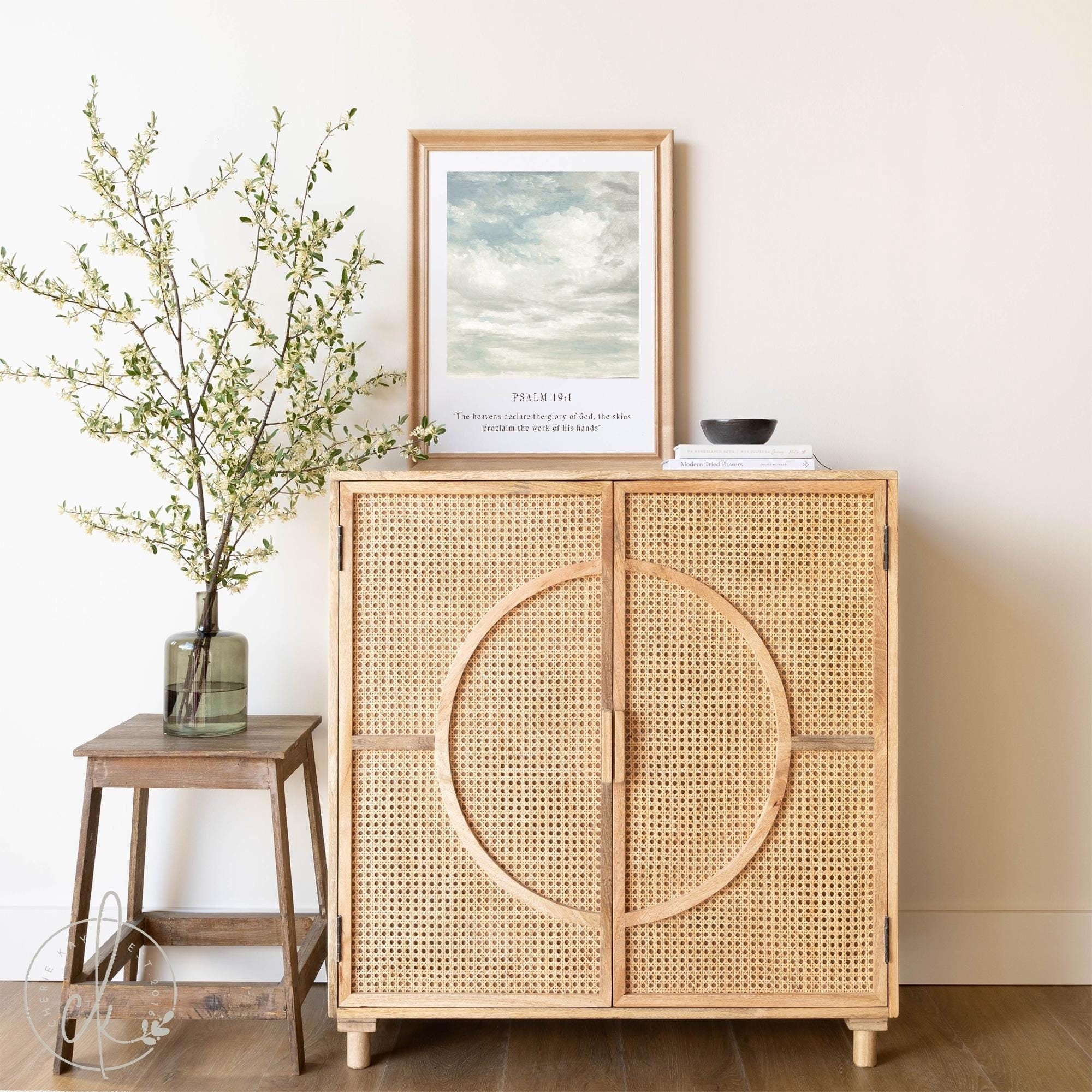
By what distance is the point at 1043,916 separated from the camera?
88.7 inches

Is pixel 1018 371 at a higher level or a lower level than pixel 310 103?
lower

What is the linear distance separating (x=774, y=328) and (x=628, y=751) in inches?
41.0

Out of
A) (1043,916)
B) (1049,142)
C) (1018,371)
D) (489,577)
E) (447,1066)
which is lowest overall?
(447,1066)

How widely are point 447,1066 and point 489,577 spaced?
948mm

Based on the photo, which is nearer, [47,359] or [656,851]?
[656,851]

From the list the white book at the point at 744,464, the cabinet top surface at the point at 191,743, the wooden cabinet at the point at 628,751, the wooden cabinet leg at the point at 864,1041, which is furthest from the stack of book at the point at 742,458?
the wooden cabinet leg at the point at 864,1041

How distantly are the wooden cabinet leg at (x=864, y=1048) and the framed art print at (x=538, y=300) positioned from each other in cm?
124

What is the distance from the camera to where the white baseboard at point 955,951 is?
2240 millimetres

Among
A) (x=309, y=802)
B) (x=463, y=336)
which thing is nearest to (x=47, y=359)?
(x=463, y=336)

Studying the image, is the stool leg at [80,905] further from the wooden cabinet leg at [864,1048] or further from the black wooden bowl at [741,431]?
the wooden cabinet leg at [864,1048]

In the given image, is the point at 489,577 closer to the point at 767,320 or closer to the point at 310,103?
the point at 767,320

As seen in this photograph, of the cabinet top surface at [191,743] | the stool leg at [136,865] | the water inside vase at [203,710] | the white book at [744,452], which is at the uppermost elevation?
the white book at [744,452]

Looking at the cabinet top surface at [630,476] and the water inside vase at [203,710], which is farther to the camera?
the water inside vase at [203,710]

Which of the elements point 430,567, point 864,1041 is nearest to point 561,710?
point 430,567
